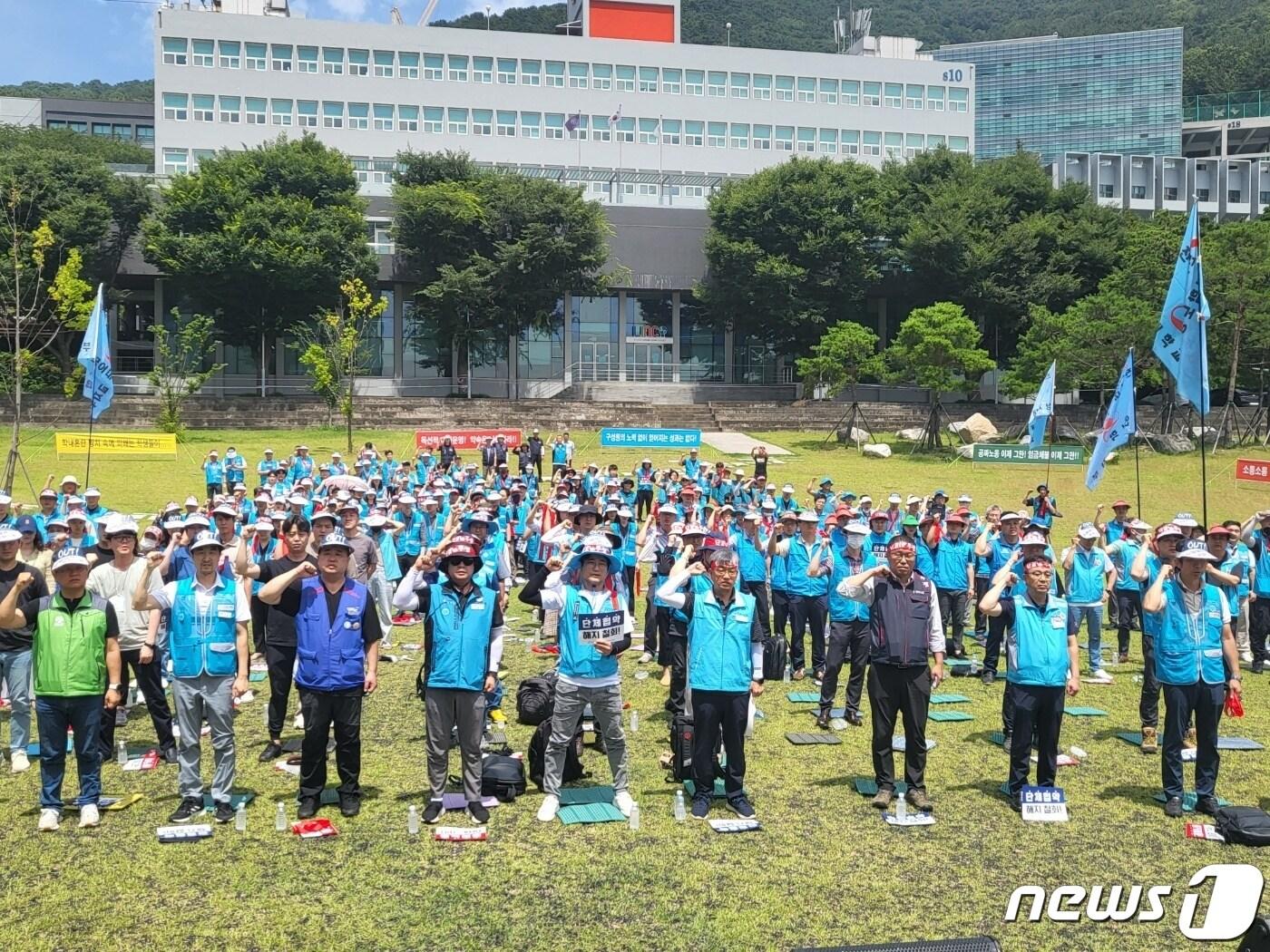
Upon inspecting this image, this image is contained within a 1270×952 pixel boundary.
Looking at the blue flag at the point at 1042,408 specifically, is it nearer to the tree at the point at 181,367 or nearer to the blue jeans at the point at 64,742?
the blue jeans at the point at 64,742

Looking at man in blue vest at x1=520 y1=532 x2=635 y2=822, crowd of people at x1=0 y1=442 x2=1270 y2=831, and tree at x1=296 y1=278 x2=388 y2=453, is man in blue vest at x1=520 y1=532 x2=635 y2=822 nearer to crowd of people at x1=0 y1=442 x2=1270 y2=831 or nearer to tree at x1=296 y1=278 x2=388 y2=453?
crowd of people at x1=0 y1=442 x2=1270 y2=831

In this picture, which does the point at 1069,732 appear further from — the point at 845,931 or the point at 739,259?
the point at 739,259

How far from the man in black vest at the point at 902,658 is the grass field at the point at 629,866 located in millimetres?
358

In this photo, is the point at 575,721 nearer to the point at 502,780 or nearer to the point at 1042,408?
the point at 502,780

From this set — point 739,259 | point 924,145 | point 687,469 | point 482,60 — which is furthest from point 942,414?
point 482,60

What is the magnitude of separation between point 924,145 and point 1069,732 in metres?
65.7

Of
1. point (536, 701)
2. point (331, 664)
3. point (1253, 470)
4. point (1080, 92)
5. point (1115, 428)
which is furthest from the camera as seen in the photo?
point (1080, 92)

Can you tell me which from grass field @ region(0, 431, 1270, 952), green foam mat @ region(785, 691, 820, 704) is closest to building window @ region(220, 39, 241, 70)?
grass field @ region(0, 431, 1270, 952)

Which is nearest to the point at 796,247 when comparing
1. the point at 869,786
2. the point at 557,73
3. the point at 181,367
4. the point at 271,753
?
the point at 557,73

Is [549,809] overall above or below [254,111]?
below

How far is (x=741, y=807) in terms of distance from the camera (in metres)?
7.78

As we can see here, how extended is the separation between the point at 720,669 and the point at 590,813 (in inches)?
55.4

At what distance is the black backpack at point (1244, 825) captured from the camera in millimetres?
7234

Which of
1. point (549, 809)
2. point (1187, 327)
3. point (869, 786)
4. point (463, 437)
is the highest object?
point (1187, 327)
